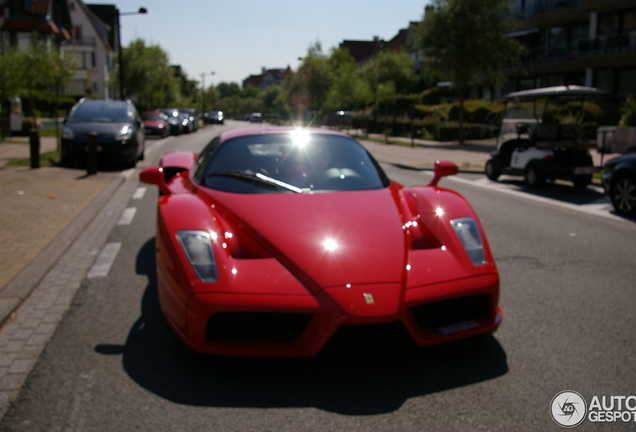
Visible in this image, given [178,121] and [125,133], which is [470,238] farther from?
[178,121]

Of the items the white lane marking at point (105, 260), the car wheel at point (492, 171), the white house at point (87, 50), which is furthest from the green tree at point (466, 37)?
the white house at point (87, 50)

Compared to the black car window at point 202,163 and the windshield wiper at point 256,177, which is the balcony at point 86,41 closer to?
the black car window at point 202,163

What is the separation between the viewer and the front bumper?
109 inches

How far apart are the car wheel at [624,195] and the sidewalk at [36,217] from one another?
25.4 feet

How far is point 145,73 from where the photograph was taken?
141 ft

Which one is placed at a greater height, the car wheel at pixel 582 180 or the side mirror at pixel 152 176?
the side mirror at pixel 152 176

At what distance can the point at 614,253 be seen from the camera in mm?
6082

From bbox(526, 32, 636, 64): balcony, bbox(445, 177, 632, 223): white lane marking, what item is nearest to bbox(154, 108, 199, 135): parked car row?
bbox(526, 32, 636, 64): balcony

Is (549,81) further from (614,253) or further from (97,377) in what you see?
(97,377)

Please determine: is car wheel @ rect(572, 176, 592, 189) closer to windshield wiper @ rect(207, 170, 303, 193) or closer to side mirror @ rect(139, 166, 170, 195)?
windshield wiper @ rect(207, 170, 303, 193)

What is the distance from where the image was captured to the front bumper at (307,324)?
2760 millimetres

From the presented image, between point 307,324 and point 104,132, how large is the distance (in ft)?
39.7

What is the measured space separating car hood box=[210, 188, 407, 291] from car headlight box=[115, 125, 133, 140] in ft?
34.7

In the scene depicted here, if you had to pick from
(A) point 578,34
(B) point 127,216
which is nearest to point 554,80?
(A) point 578,34
